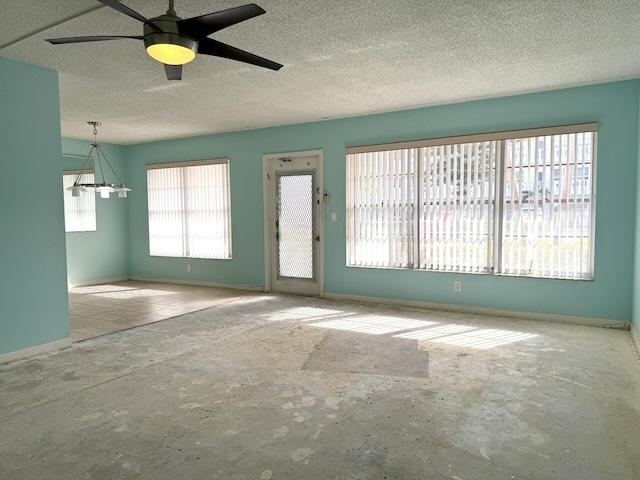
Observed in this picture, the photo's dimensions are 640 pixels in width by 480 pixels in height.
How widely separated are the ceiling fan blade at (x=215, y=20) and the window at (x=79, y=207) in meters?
6.19

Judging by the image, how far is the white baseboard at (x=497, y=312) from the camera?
4.56 meters

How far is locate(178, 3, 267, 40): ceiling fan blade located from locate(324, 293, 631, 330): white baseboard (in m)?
4.25

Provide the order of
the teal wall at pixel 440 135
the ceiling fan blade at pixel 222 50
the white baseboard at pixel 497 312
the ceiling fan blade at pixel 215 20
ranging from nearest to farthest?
1. the ceiling fan blade at pixel 215 20
2. the ceiling fan blade at pixel 222 50
3. the teal wall at pixel 440 135
4. the white baseboard at pixel 497 312

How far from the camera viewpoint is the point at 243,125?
6516 millimetres

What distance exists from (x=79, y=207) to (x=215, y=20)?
21.5 ft

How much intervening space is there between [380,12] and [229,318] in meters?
3.67

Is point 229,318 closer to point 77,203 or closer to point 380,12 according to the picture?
point 380,12

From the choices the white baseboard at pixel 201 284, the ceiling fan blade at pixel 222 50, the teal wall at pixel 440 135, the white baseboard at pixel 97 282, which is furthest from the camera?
the white baseboard at pixel 97 282

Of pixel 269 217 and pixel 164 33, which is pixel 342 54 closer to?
A: pixel 164 33

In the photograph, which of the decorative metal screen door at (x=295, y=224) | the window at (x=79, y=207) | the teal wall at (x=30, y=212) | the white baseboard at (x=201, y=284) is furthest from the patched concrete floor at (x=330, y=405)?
the window at (x=79, y=207)

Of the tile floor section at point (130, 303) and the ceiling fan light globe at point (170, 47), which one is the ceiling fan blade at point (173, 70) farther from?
the tile floor section at point (130, 303)

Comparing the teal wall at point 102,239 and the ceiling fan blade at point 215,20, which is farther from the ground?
the ceiling fan blade at point 215,20

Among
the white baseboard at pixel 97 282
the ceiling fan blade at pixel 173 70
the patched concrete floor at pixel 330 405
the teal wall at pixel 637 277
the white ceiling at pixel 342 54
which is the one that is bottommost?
the patched concrete floor at pixel 330 405

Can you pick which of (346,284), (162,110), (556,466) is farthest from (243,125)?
(556,466)
